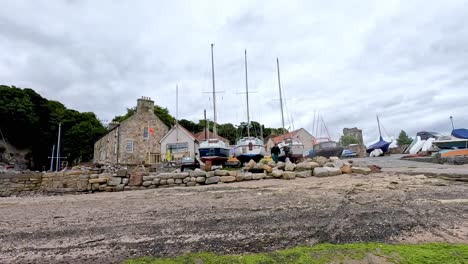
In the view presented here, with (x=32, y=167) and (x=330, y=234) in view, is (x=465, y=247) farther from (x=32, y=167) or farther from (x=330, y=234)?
(x=32, y=167)

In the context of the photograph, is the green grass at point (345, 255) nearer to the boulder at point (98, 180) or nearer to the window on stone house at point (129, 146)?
the boulder at point (98, 180)

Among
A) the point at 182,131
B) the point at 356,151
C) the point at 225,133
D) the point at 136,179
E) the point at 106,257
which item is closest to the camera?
the point at 106,257

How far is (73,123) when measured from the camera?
150 ft

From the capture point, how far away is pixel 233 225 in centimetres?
414

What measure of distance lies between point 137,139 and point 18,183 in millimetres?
20887

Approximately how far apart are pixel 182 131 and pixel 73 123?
26.4m

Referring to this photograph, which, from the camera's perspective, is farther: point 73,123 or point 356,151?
point 73,123

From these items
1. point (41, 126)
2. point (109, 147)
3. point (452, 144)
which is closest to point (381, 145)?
point (452, 144)

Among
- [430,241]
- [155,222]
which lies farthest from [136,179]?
[430,241]

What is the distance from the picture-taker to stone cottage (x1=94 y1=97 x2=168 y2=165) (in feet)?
101

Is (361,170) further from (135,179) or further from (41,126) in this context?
(41,126)

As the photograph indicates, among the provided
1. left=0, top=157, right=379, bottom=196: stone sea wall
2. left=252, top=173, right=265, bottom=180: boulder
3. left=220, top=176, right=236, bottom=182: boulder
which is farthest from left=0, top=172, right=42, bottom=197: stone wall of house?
left=252, top=173, right=265, bottom=180: boulder

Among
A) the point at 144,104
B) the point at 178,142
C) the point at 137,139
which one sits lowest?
the point at 178,142

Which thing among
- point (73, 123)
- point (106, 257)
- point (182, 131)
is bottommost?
point (106, 257)
